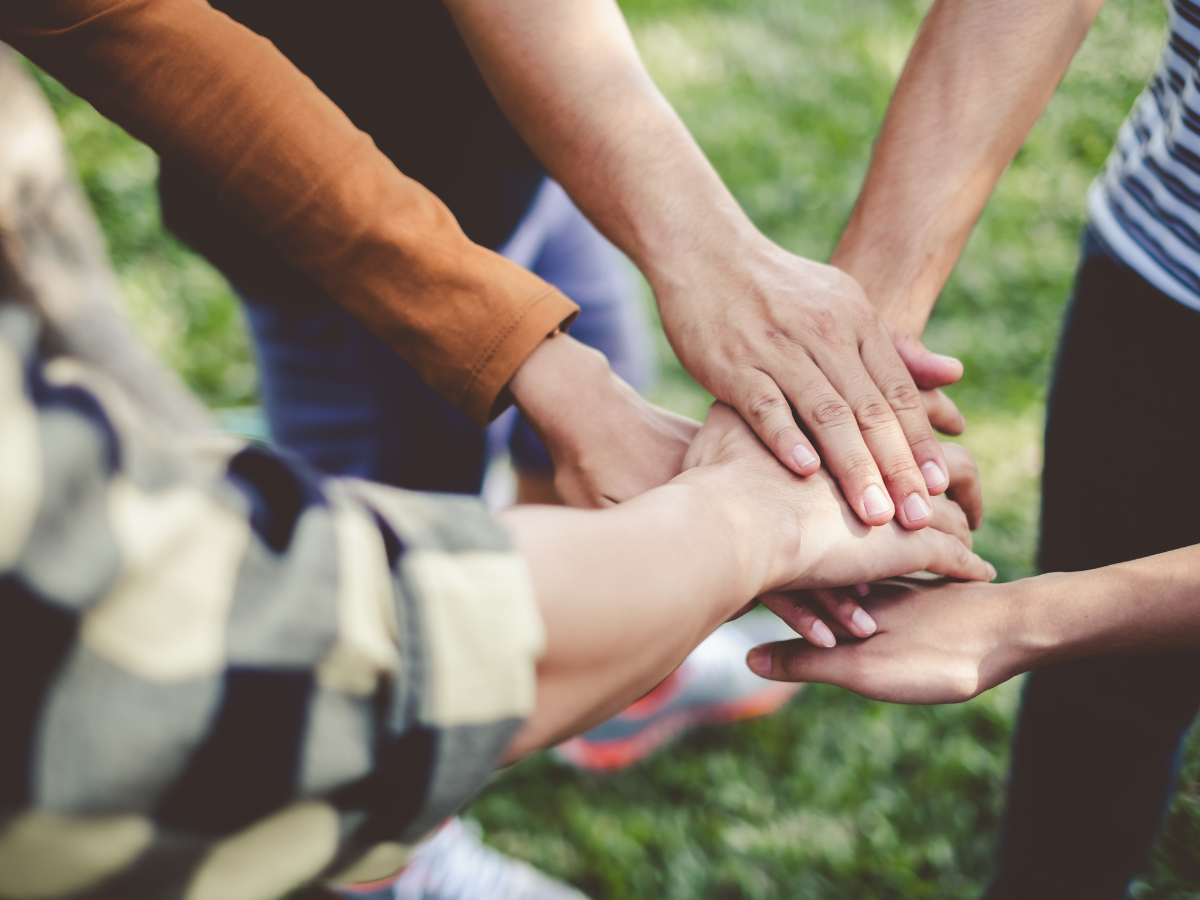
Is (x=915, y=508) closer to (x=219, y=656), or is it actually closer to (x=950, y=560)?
(x=950, y=560)

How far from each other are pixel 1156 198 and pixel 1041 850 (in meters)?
1.16

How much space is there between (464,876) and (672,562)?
1300 mm

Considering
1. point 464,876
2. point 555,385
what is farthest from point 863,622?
point 464,876

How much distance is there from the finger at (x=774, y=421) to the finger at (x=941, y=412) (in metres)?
0.32

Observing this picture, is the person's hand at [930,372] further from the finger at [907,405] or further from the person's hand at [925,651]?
the person's hand at [925,651]

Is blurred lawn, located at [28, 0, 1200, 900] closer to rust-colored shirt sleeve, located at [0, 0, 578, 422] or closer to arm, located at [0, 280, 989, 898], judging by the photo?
rust-colored shirt sleeve, located at [0, 0, 578, 422]

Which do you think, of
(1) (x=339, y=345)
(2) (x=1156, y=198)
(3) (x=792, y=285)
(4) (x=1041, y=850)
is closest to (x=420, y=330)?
(1) (x=339, y=345)

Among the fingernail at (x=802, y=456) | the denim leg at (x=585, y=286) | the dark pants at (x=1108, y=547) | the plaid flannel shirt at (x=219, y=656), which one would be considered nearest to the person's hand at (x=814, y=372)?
the fingernail at (x=802, y=456)

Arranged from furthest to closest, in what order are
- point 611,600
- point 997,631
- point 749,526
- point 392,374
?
point 392,374 < point 997,631 < point 749,526 < point 611,600

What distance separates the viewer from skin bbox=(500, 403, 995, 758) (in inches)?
27.5

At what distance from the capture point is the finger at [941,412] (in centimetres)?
142

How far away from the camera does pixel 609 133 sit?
1.34 meters

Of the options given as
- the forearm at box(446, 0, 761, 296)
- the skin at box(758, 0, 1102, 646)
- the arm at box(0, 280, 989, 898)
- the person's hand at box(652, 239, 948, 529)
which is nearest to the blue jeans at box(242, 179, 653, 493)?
the forearm at box(446, 0, 761, 296)

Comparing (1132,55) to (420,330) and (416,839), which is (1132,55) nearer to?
(420,330)
